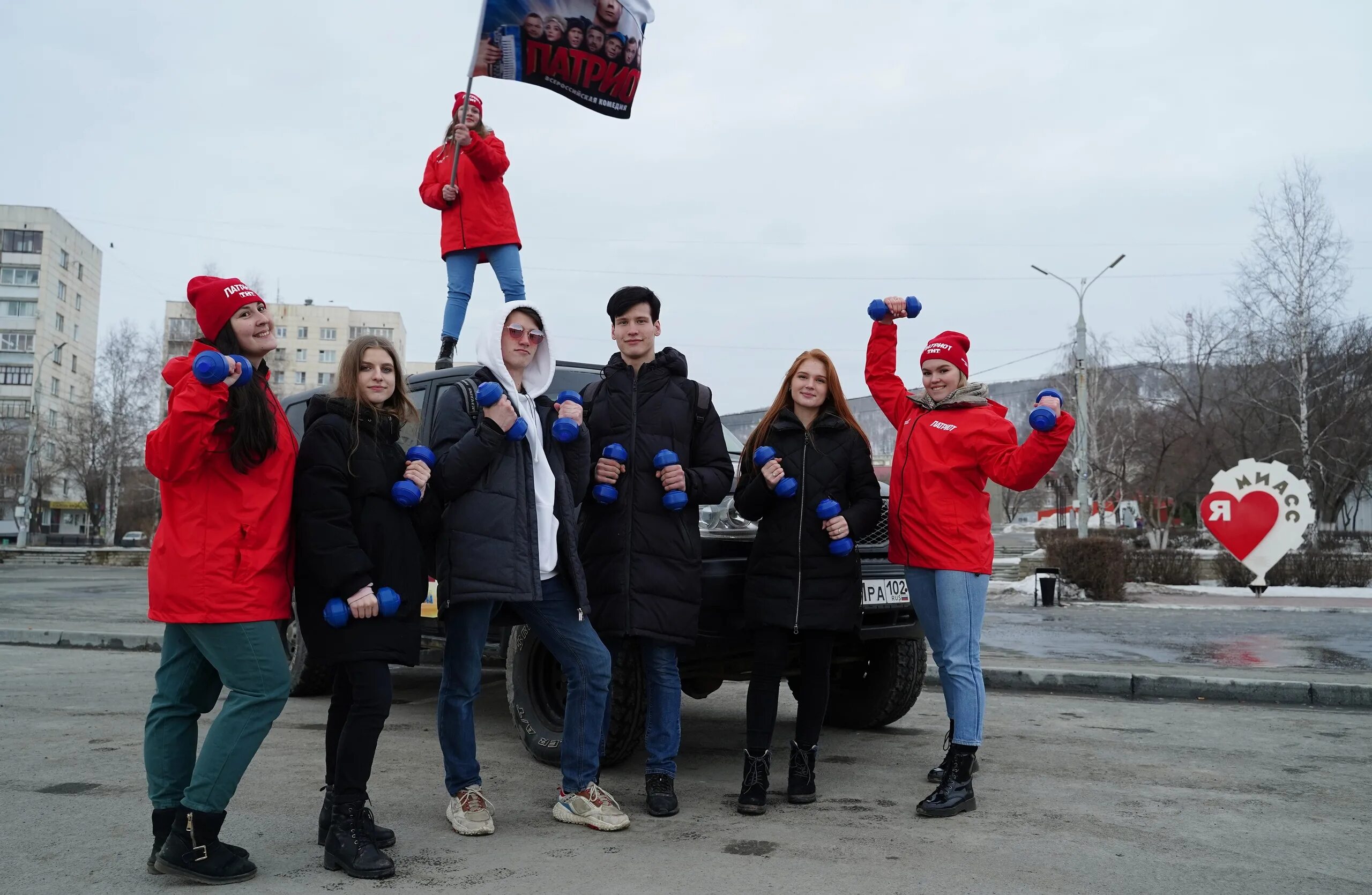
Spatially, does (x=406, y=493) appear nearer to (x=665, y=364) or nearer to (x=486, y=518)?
(x=486, y=518)

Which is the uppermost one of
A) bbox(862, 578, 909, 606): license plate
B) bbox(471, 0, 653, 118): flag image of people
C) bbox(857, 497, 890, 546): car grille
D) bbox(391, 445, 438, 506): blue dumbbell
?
bbox(471, 0, 653, 118): flag image of people

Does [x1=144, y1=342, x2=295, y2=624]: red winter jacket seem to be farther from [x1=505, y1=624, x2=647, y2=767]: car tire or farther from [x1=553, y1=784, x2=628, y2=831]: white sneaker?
[x1=505, y1=624, x2=647, y2=767]: car tire

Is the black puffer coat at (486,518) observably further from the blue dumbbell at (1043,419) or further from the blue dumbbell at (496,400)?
the blue dumbbell at (1043,419)

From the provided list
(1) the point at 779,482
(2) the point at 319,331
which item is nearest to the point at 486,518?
(1) the point at 779,482

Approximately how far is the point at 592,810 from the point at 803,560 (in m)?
1.27

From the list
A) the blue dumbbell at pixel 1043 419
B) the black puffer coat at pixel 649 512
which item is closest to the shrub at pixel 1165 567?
the blue dumbbell at pixel 1043 419

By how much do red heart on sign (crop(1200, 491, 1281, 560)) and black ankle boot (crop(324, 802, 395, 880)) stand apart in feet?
59.4

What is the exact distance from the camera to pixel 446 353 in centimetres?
634

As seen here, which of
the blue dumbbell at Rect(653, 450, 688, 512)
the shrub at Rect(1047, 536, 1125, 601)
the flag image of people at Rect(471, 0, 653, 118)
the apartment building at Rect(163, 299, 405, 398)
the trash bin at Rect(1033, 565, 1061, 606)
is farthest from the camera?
the apartment building at Rect(163, 299, 405, 398)

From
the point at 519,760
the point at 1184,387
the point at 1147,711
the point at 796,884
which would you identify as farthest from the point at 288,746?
the point at 1184,387

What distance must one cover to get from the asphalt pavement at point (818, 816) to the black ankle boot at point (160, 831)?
0.05 meters

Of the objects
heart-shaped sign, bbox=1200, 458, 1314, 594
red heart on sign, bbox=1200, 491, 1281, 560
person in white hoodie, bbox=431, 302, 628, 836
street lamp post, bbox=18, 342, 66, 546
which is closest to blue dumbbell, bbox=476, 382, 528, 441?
person in white hoodie, bbox=431, 302, 628, 836

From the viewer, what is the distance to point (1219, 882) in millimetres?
3168

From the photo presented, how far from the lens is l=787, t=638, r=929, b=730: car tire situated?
5.57 m
